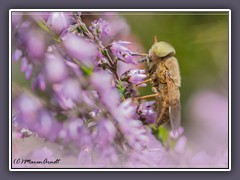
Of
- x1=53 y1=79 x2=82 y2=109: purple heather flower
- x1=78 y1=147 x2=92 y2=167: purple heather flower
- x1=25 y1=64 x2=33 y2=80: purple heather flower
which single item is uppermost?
x1=25 y1=64 x2=33 y2=80: purple heather flower

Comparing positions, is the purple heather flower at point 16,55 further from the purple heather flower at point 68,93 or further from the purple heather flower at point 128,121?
the purple heather flower at point 128,121

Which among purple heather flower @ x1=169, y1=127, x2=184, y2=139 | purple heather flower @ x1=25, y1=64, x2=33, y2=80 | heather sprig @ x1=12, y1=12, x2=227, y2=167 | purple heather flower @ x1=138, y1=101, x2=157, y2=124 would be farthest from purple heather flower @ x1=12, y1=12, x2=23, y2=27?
purple heather flower @ x1=169, y1=127, x2=184, y2=139

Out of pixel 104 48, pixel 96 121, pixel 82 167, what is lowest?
pixel 82 167

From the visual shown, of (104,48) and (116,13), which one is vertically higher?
(116,13)

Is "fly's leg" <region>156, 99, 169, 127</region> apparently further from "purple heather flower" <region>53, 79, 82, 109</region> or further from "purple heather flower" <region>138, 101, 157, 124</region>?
"purple heather flower" <region>53, 79, 82, 109</region>

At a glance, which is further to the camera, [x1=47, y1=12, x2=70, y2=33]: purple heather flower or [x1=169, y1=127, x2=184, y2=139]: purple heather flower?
[x1=169, y1=127, x2=184, y2=139]: purple heather flower
